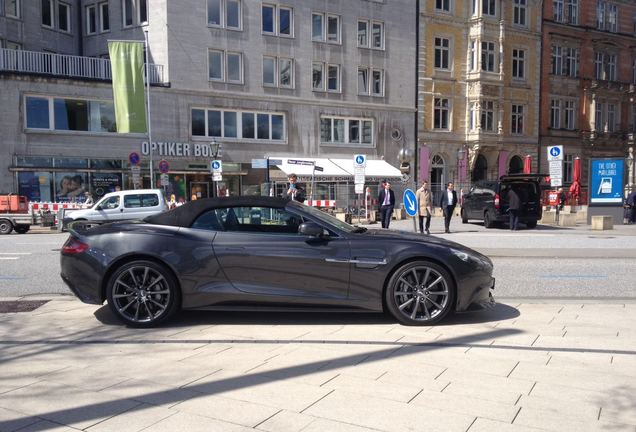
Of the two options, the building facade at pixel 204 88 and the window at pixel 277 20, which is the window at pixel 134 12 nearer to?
the building facade at pixel 204 88

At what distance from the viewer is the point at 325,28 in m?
35.0

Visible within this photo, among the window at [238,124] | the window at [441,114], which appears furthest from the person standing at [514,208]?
the window at [441,114]

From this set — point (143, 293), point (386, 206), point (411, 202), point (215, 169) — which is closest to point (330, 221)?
point (143, 293)

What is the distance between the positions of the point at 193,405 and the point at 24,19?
3308 centimetres

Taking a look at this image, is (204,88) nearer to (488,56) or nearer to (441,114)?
(441,114)

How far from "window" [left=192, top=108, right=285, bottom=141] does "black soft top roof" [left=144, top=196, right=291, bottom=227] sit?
26.0 m

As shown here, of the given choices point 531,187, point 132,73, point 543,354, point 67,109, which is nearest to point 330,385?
point 543,354

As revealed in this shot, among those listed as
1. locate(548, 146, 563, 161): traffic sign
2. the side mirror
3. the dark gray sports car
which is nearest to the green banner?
locate(548, 146, 563, 161): traffic sign

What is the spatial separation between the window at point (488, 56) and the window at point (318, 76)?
40.5 feet

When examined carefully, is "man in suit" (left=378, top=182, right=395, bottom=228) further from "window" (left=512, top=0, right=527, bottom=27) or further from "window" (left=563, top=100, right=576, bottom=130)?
"window" (left=563, top=100, right=576, bottom=130)

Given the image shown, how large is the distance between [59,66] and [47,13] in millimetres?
5006

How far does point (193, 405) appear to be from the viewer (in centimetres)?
388

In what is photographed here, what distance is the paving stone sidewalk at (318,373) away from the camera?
365 cm

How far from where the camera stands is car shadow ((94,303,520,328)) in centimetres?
624
